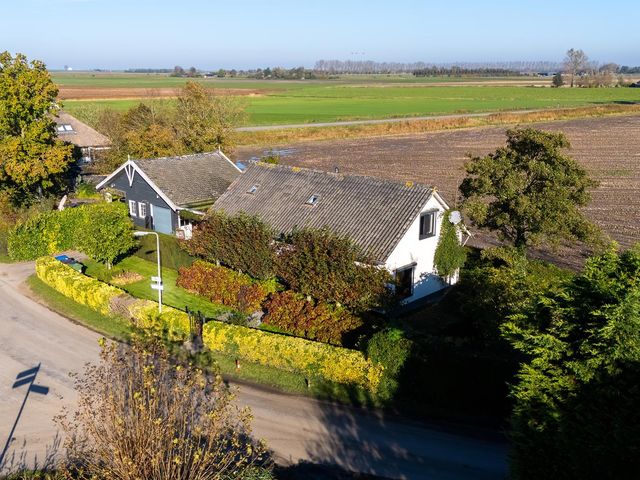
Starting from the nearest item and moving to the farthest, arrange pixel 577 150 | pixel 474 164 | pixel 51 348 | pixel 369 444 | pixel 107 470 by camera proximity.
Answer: pixel 107 470
pixel 369 444
pixel 51 348
pixel 474 164
pixel 577 150

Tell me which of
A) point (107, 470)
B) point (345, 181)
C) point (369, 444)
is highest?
point (345, 181)

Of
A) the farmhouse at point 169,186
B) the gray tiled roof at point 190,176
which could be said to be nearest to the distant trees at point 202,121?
the gray tiled roof at point 190,176

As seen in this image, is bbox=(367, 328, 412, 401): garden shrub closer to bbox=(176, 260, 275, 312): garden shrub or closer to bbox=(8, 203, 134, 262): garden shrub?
bbox=(176, 260, 275, 312): garden shrub

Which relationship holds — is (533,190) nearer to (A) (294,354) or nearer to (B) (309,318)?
(B) (309,318)

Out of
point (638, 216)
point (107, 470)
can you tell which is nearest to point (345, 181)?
point (107, 470)

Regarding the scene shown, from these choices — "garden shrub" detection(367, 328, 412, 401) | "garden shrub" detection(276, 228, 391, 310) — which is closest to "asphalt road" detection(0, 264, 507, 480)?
"garden shrub" detection(367, 328, 412, 401)

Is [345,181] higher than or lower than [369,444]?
higher

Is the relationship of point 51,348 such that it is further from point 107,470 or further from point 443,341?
point 443,341
